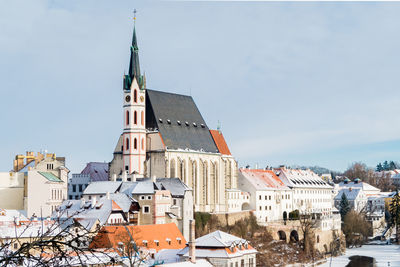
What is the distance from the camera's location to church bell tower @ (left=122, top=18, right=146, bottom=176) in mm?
87188

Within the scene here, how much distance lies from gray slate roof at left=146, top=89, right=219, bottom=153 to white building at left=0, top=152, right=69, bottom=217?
1425 cm

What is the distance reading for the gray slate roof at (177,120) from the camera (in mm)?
90125

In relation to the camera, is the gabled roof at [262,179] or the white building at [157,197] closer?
the white building at [157,197]

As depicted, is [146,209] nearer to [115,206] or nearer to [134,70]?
[115,206]

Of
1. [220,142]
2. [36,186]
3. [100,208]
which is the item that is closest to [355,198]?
[220,142]

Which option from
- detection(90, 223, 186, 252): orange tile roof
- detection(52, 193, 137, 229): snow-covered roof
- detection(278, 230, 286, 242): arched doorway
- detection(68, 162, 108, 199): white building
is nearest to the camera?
detection(90, 223, 186, 252): orange tile roof

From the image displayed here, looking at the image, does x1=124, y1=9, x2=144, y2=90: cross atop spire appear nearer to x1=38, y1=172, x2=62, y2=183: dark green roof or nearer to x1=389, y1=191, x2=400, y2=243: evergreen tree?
x1=38, y1=172, x2=62, y2=183: dark green roof

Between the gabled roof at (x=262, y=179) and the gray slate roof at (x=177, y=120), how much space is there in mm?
7536

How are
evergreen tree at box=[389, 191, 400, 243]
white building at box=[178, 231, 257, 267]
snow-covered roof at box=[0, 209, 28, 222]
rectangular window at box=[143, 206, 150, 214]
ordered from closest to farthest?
white building at box=[178, 231, 257, 267]
snow-covered roof at box=[0, 209, 28, 222]
rectangular window at box=[143, 206, 150, 214]
evergreen tree at box=[389, 191, 400, 243]

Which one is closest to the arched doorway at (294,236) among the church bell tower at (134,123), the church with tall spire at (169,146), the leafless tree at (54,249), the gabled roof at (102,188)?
the church with tall spire at (169,146)

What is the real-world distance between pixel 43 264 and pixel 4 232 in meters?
51.0

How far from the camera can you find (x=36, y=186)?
3159 inches

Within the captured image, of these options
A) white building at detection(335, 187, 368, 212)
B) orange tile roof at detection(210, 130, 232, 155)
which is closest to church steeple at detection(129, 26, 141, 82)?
orange tile roof at detection(210, 130, 232, 155)

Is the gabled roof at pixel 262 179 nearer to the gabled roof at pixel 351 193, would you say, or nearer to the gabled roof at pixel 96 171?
the gabled roof at pixel 96 171
